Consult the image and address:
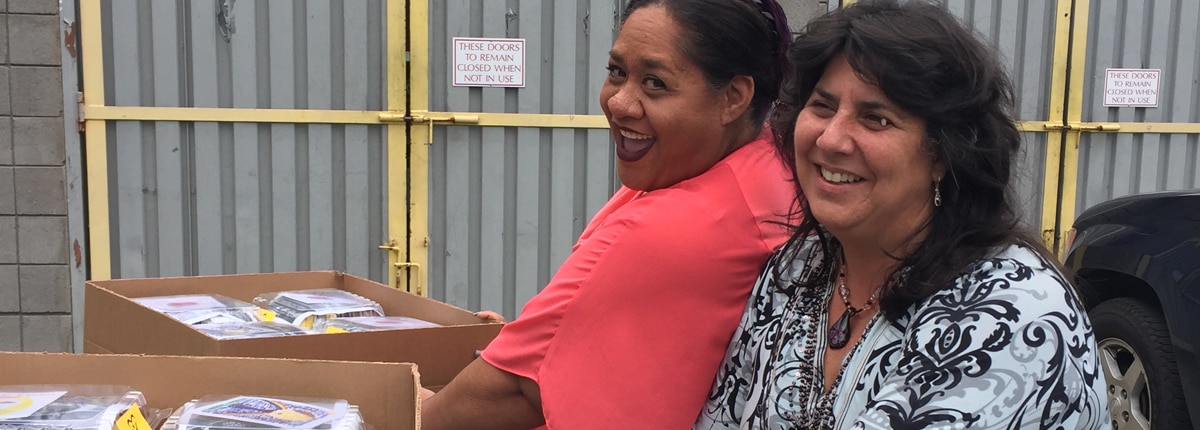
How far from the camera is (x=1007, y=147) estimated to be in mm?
1496

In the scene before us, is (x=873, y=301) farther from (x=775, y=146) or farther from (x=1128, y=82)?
(x=1128, y=82)

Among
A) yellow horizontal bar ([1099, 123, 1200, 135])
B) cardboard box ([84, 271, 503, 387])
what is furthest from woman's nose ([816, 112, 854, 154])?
yellow horizontal bar ([1099, 123, 1200, 135])

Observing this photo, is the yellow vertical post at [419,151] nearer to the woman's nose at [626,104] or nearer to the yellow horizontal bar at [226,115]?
the yellow horizontal bar at [226,115]

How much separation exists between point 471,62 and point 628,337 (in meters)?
3.21

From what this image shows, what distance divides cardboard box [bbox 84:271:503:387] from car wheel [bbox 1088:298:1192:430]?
8.26 feet

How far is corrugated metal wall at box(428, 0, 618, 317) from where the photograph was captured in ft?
Result: 15.6

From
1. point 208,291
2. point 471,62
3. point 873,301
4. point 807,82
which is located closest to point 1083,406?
point 873,301

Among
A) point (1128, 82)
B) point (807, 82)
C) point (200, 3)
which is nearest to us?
point (807, 82)

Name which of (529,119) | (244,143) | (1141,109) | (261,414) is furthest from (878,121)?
(1141,109)

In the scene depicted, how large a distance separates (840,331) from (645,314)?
0.32 m

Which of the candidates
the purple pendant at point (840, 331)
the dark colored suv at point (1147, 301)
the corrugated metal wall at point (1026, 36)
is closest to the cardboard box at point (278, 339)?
the purple pendant at point (840, 331)

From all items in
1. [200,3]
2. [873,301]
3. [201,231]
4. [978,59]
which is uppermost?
[200,3]

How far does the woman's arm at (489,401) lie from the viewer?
1.80 m

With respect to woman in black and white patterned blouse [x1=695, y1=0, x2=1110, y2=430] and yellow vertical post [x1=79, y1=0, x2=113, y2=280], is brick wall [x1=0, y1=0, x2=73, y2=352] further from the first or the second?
woman in black and white patterned blouse [x1=695, y1=0, x2=1110, y2=430]
